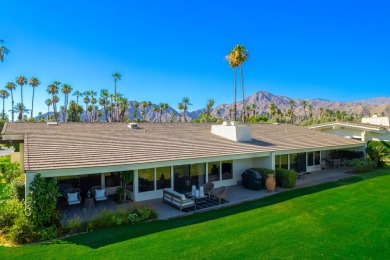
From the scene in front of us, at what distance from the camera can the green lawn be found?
8430 millimetres

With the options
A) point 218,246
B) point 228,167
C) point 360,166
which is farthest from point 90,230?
point 360,166

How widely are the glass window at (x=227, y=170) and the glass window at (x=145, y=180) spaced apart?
17.2 feet

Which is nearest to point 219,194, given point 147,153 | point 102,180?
point 147,153

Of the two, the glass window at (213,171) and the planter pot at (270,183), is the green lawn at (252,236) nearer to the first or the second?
the planter pot at (270,183)

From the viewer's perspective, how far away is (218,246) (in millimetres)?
8914

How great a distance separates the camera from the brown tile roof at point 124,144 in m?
12.3

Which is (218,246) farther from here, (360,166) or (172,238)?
(360,166)

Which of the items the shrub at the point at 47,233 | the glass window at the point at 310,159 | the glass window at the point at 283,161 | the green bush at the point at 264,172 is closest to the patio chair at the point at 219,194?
the green bush at the point at 264,172

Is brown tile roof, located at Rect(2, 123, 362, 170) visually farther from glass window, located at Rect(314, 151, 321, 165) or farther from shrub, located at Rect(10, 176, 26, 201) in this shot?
shrub, located at Rect(10, 176, 26, 201)

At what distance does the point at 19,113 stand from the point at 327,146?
117 meters

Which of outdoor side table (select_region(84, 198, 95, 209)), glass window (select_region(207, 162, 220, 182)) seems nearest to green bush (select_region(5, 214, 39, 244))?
outdoor side table (select_region(84, 198, 95, 209))

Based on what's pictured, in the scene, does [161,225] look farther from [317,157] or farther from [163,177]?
[317,157]

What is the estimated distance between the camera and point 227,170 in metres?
18.4

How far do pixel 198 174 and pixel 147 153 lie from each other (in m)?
3.88
